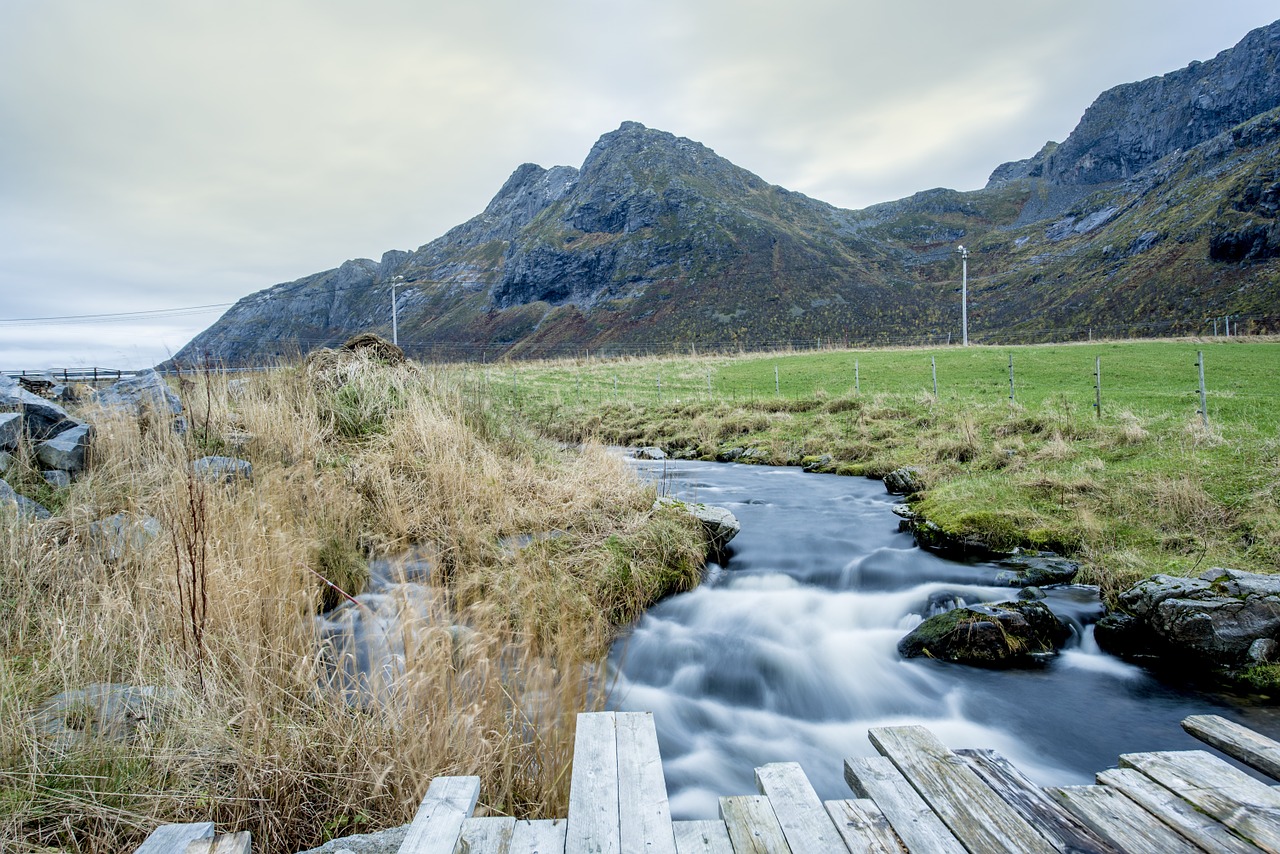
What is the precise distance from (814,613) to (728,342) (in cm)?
6599

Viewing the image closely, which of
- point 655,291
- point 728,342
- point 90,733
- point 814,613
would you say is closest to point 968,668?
point 814,613

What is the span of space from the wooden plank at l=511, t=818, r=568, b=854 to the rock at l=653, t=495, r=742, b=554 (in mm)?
5361

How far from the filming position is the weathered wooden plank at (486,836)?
6.53ft

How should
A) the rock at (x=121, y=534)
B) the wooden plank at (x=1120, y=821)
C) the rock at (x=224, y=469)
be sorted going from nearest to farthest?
the wooden plank at (x=1120, y=821)
the rock at (x=121, y=534)
the rock at (x=224, y=469)

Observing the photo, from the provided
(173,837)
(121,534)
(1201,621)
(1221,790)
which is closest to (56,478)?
(121,534)

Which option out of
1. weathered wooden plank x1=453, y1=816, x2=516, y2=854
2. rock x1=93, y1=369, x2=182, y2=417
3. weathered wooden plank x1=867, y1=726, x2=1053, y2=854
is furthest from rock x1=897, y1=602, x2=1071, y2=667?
rock x1=93, y1=369, x2=182, y2=417

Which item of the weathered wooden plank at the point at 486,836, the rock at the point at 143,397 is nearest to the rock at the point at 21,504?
the rock at the point at 143,397

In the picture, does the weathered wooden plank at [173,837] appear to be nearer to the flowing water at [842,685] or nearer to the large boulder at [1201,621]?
the flowing water at [842,685]

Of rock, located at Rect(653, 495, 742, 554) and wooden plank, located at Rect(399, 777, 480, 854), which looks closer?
wooden plank, located at Rect(399, 777, 480, 854)

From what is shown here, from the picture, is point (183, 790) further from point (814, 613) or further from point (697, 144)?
point (697, 144)

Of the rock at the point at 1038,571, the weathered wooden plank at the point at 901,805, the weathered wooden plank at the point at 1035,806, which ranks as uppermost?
the weathered wooden plank at the point at 901,805

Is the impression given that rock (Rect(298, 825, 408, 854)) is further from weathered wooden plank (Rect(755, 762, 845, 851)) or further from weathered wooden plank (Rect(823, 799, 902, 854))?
weathered wooden plank (Rect(823, 799, 902, 854))

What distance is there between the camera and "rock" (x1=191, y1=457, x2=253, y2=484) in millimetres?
5770

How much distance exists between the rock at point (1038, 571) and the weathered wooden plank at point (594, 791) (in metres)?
5.80
